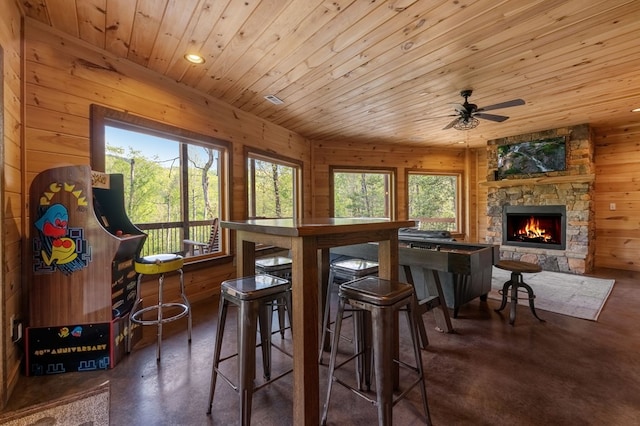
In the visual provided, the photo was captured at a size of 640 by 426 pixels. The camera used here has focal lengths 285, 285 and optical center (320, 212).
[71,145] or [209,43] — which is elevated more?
[209,43]

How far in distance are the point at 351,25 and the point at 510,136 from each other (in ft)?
16.4

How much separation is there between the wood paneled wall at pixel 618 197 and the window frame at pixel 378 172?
11.8ft

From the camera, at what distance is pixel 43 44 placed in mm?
2240

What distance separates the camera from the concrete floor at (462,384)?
5.27 ft

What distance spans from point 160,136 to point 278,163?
2051 mm

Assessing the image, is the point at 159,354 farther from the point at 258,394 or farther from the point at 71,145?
the point at 71,145

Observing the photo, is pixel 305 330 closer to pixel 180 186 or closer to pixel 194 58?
pixel 194 58

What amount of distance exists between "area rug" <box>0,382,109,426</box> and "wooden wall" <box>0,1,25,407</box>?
17 centimetres

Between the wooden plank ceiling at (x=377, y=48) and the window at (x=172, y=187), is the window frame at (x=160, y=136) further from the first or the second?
the wooden plank ceiling at (x=377, y=48)

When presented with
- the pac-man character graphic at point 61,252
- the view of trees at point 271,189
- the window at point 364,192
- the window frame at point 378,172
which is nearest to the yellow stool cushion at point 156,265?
the pac-man character graphic at point 61,252

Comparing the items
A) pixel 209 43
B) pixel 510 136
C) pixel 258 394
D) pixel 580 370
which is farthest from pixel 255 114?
pixel 510 136

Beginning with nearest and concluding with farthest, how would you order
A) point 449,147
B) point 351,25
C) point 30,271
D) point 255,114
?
point 30,271
point 351,25
point 255,114
point 449,147

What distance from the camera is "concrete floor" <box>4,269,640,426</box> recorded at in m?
1.61

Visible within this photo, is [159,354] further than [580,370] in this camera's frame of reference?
Yes
